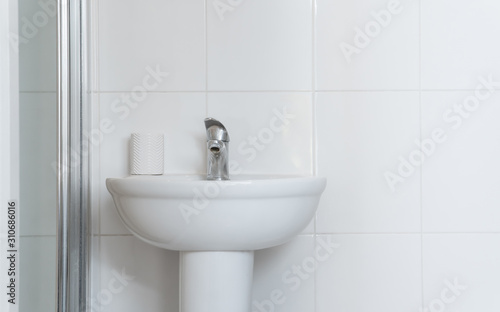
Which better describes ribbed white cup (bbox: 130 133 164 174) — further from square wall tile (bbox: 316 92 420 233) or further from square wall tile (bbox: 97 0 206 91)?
square wall tile (bbox: 316 92 420 233)

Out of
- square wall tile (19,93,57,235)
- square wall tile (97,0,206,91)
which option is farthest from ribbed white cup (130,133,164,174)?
square wall tile (19,93,57,235)

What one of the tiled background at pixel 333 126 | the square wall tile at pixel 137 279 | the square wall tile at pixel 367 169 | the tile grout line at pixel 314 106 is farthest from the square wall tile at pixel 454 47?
the square wall tile at pixel 137 279

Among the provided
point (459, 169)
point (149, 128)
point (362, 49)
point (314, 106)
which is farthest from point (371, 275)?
point (149, 128)

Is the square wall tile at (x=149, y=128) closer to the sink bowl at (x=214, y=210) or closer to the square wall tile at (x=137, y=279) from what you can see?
the square wall tile at (x=137, y=279)

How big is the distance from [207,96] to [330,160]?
1.24 feet

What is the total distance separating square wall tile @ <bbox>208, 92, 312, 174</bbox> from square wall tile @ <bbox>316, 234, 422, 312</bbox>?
23 centimetres

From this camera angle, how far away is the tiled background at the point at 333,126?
4.39 ft

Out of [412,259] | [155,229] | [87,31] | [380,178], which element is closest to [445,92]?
[380,178]

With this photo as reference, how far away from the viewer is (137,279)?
52.4 inches

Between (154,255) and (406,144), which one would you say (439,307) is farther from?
(154,255)

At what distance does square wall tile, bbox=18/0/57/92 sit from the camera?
2.99 ft

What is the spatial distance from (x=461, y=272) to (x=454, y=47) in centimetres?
62

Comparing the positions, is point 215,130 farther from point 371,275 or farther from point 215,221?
point 371,275

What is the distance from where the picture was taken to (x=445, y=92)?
1.35m
